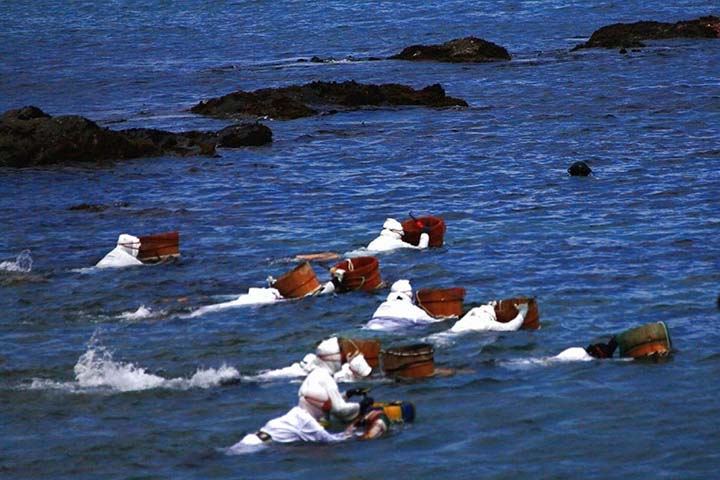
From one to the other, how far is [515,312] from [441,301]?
4.48ft

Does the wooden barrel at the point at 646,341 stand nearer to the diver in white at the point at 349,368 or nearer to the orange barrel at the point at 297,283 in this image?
the diver in white at the point at 349,368

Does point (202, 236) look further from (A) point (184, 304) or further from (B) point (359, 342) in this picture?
(B) point (359, 342)

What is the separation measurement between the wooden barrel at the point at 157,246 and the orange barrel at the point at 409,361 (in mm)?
9515

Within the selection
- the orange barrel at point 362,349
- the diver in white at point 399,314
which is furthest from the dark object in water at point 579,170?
the orange barrel at point 362,349

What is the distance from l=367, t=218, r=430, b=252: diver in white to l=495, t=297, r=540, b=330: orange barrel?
6090mm

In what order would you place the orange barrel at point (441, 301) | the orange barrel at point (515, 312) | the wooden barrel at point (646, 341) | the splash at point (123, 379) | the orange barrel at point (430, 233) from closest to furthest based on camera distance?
the splash at point (123, 379)
the wooden barrel at point (646, 341)
the orange barrel at point (515, 312)
the orange barrel at point (441, 301)
the orange barrel at point (430, 233)

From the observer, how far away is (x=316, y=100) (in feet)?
168

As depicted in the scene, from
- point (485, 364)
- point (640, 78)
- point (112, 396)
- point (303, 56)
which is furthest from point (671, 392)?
A: point (303, 56)

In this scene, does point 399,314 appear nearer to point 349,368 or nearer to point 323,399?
point 349,368

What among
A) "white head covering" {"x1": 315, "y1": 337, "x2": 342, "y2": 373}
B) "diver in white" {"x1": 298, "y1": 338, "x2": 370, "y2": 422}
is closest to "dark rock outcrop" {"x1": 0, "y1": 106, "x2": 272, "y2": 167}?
"white head covering" {"x1": 315, "y1": 337, "x2": 342, "y2": 373}

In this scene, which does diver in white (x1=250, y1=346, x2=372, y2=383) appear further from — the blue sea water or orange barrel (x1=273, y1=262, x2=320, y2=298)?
orange barrel (x1=273, y1=262, x2=320, y2=298)

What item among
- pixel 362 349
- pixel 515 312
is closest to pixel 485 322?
pixel 515 312

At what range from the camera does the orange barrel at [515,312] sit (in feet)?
78.4

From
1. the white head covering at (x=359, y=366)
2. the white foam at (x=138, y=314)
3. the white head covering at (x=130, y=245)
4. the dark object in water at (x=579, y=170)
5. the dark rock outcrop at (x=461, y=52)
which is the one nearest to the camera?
the white head covering at (x=359, y=366)
